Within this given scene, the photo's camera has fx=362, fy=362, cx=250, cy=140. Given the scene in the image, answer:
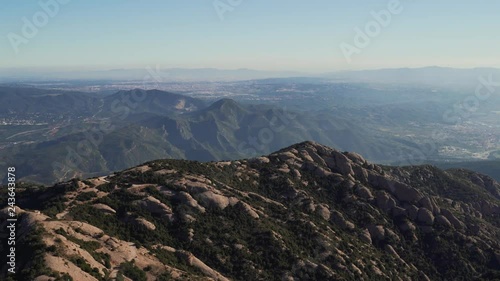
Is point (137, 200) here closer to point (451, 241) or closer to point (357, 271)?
point (357, 271)

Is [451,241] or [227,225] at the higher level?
[227,225]

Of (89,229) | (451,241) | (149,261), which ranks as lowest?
(451,241)

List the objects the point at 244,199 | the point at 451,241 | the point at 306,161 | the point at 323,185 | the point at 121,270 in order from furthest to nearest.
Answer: the point at 306,161
the point at 323,185
the point at 451,241
the point at 244,199
the point at 121,270

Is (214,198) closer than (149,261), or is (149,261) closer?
(149,261)

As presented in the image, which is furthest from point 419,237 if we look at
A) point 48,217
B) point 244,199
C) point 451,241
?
point 48,217

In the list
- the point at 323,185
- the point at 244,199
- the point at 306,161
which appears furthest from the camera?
the point at 306,161

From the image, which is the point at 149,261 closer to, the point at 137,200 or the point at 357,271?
the point at 137,200

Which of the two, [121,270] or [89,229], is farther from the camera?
[89,229]

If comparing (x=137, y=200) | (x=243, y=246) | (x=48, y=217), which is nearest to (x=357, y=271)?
(x=243, y=246)

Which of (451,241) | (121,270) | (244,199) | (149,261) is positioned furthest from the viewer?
(451,241)
